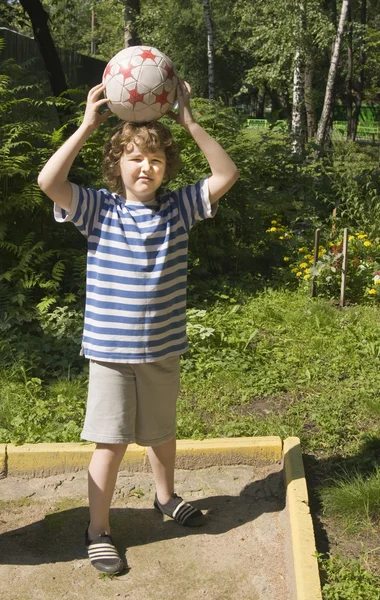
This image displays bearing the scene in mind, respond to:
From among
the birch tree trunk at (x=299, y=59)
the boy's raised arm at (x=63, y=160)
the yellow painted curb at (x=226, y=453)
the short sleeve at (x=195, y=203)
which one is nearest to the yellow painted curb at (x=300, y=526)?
the yellow painted curb at (x=226, y=453)

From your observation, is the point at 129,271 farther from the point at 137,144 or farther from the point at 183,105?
the point at 183,105

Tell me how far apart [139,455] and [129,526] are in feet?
1.75

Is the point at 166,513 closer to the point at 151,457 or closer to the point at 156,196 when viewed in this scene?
the point at 151,457

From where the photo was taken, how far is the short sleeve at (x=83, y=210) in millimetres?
3154

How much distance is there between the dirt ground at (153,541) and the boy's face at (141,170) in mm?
1668

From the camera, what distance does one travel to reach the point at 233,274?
8.02 m

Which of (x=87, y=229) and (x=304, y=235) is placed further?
(x=304, y=235)

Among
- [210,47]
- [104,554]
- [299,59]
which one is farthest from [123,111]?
[210,47]

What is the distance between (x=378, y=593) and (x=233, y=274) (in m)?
5.26

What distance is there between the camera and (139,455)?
4148mm

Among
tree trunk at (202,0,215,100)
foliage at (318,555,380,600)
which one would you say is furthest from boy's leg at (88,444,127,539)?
tree trunk at (202,0,215,100)

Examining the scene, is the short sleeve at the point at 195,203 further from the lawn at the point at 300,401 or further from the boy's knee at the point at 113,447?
the lawn at the point at 300,401

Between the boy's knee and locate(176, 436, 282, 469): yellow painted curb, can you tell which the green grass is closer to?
locate(176, 436, 282, 469): yellow painted curb

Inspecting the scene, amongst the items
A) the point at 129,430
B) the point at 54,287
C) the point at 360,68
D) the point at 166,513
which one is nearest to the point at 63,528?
the point at 166,513
